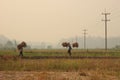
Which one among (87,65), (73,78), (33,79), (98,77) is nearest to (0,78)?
(33,79)

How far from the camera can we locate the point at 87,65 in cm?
2622

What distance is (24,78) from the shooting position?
Result: 16672 mm

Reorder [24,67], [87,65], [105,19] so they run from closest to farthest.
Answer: [24,67]
[87,65]
[105,19]

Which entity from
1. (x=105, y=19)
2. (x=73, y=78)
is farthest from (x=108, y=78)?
(x=105, y=19)

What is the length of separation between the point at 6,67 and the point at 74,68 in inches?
220

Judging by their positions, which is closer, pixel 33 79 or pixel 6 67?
pixel 33 79

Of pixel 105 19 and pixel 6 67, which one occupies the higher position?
pixel 105 19

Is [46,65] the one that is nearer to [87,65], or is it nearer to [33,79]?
[87,65]

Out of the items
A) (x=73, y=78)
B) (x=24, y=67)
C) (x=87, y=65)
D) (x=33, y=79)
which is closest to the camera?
(x=33, y=79)

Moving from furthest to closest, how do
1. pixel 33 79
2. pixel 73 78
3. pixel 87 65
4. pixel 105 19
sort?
pixel 105 19 → pixel 87 65 → pixel 73 78 → pixel 33 79

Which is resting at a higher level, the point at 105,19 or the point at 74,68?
the point at 105,19

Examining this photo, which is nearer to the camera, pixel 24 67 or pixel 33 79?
pixel 33 79

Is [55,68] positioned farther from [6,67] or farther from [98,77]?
[98,77]

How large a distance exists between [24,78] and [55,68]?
319 inches
